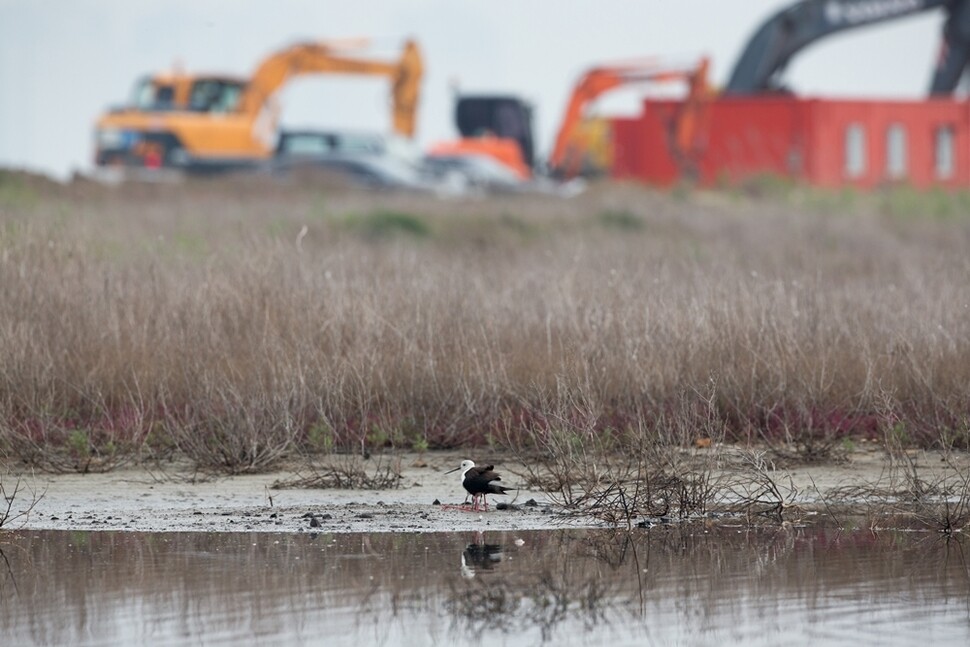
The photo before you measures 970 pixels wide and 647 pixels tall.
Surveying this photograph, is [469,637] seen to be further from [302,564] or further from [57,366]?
[57,366]

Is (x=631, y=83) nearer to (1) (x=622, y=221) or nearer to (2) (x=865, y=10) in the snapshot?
(2) (x=865, y=10)

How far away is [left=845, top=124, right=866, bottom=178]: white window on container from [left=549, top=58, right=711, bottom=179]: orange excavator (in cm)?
324

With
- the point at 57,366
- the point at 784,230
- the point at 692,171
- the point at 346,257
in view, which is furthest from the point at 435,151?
the point at 57,366

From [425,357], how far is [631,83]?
31767mm

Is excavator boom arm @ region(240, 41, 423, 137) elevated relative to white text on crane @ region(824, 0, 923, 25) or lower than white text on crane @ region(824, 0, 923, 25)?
lower

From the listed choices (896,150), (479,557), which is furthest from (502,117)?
(479,557)

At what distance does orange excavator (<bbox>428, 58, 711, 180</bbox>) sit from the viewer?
1610 inches

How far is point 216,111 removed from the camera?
44000 millimetres

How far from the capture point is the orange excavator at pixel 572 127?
40.9 metres

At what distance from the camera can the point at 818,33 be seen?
1593 inches

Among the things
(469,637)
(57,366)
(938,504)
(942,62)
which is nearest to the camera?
(469,637)

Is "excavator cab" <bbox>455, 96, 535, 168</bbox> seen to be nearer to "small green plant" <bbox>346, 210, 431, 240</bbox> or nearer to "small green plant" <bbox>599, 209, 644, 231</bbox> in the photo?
"small green plant" <bbox>599, 209, 644, 231</bbox>

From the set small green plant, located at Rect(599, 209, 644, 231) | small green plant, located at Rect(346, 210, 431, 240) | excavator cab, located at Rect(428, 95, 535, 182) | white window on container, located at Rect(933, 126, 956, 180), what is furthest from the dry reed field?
excavator cab, located at Rect(428, 95, 535, 182)

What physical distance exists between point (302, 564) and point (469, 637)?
162 centimetres
